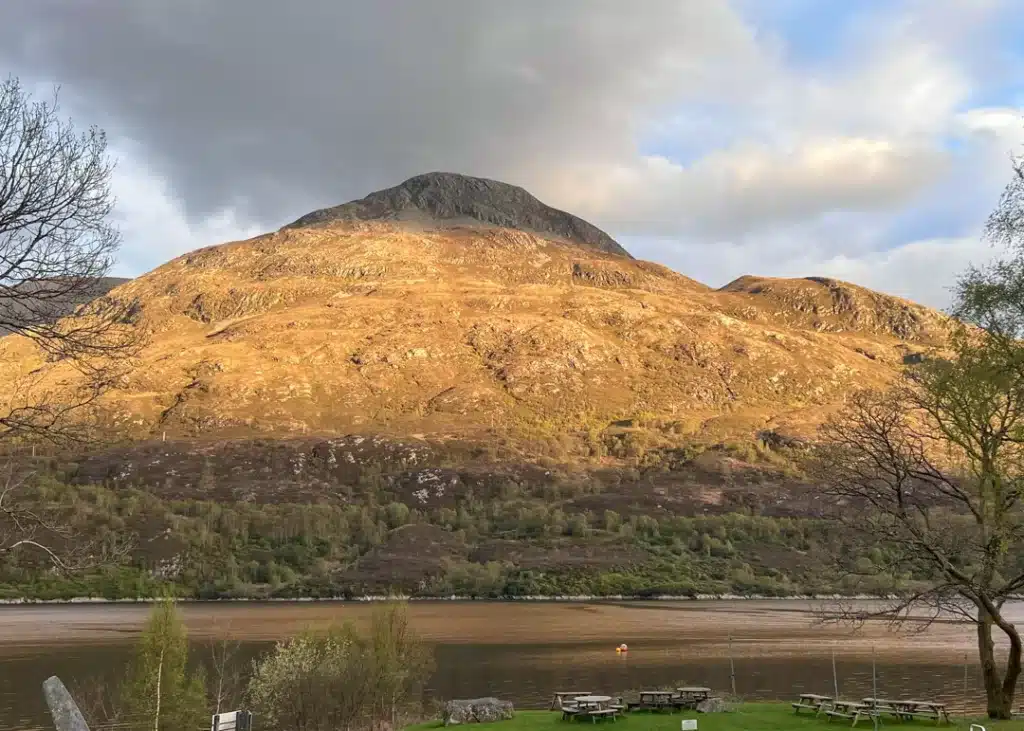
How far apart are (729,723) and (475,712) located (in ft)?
35.9

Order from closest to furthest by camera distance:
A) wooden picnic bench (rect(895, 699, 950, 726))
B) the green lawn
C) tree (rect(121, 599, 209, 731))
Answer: the green lawn
wooden picnic bench (rect(895, 699, 950, 726))
tree (rect(121, 599, 209, 731))

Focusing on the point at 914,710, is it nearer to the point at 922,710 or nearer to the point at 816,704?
the point at 922,710

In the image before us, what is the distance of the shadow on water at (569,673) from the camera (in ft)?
227

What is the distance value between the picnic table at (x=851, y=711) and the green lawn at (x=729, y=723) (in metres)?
0.38

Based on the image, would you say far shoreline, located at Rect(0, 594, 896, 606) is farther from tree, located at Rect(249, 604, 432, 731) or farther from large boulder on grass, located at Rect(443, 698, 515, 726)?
large boulder on grass, located at Rect(443, 698, 515, 726)

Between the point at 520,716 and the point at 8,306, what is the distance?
99.8 ft

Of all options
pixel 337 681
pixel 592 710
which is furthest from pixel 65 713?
pixel 337 681

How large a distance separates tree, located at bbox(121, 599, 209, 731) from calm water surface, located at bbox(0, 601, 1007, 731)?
12.3 meters

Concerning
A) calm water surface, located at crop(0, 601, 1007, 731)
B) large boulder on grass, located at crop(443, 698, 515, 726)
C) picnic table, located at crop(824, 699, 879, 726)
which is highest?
picnic table, located at crop(824, 699, 879, 726)

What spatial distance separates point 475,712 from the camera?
36250 mm

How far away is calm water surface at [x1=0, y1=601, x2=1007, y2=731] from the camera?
73.4 m

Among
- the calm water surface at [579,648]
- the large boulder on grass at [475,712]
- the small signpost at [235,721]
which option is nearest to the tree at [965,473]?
the large boulder on grass at [475,712]

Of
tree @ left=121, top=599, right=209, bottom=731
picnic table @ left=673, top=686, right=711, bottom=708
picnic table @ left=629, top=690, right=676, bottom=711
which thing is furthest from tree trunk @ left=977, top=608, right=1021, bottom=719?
tree @ left=121, top=599, right=209, bottom=731

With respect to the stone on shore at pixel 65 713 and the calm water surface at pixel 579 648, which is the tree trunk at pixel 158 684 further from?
the stone on shore at pixel 65 713
